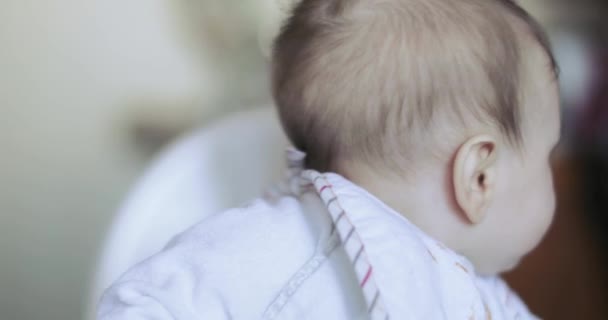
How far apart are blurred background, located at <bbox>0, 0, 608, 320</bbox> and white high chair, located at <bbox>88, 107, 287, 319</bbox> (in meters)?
0.31

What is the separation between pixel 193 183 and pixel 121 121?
43 centimetres

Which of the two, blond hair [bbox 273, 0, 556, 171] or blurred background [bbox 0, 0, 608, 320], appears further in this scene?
blurred background [bbox 0, 0, 608, 320]

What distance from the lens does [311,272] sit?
56 centimetres

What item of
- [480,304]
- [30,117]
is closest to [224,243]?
[480,304]

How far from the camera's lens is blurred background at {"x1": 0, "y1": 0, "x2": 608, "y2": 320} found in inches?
42.9

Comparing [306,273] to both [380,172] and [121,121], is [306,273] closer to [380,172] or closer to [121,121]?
[380,172]

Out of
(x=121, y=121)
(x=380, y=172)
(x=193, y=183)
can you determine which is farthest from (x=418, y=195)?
(x=121, y=121)

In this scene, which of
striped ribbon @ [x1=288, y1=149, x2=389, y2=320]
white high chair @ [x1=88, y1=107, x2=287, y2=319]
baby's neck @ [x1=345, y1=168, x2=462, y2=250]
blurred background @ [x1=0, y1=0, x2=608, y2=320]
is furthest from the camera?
blurred background @ [x1=0, y1=0, x2=608, y2=320]

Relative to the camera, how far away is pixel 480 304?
0.56 meters

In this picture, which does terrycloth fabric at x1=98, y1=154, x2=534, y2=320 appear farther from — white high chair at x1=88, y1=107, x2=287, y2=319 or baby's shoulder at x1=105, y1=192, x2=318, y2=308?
white high chair at x1=88, y1=107, x2=287, y2=319

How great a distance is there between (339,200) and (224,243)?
Answer: 103 mm

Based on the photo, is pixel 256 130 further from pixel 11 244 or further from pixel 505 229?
pixel 11 244

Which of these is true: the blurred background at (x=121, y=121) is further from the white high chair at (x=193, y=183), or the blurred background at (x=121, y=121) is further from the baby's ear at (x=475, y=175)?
the baby's ear at (x=475, y=175)

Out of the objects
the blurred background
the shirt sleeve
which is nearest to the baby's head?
the shirt sleeve
